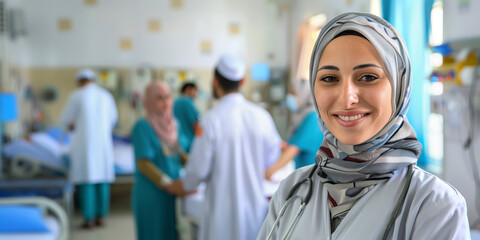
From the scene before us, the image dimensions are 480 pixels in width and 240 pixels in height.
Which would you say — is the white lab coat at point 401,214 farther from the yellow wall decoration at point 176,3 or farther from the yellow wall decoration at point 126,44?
the yellow wall decoration at point 176,3

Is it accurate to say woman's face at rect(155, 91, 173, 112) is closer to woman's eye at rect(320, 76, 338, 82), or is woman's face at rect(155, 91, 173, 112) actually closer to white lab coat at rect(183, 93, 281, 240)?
white lab coat at rect(183, 93, 281, 240)

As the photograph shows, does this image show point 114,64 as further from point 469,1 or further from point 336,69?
point 336,69

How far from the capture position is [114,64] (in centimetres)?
705

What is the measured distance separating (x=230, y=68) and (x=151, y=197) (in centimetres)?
103

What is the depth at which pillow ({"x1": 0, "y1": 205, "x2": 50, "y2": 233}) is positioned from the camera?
9.80 ft

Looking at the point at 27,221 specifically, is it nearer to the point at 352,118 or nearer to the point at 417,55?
the point at 352,118

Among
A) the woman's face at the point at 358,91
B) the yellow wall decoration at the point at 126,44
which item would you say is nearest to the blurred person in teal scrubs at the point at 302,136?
the woman's face at the point at 358,91

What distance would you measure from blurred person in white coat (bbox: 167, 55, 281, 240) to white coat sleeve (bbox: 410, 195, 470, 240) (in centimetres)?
170

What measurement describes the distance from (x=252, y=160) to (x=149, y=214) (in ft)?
2.85

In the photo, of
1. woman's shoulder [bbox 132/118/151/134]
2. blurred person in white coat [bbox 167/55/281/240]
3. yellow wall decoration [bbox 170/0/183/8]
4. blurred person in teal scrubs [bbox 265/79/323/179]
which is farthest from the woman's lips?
yellow wall decoration [bbox 170/0/183/8]

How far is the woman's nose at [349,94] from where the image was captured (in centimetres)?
100

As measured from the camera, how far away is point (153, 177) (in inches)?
117

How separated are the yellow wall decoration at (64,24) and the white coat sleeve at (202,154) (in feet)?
16.4

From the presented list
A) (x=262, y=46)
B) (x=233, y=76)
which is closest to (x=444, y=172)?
(x=233, y=76)
